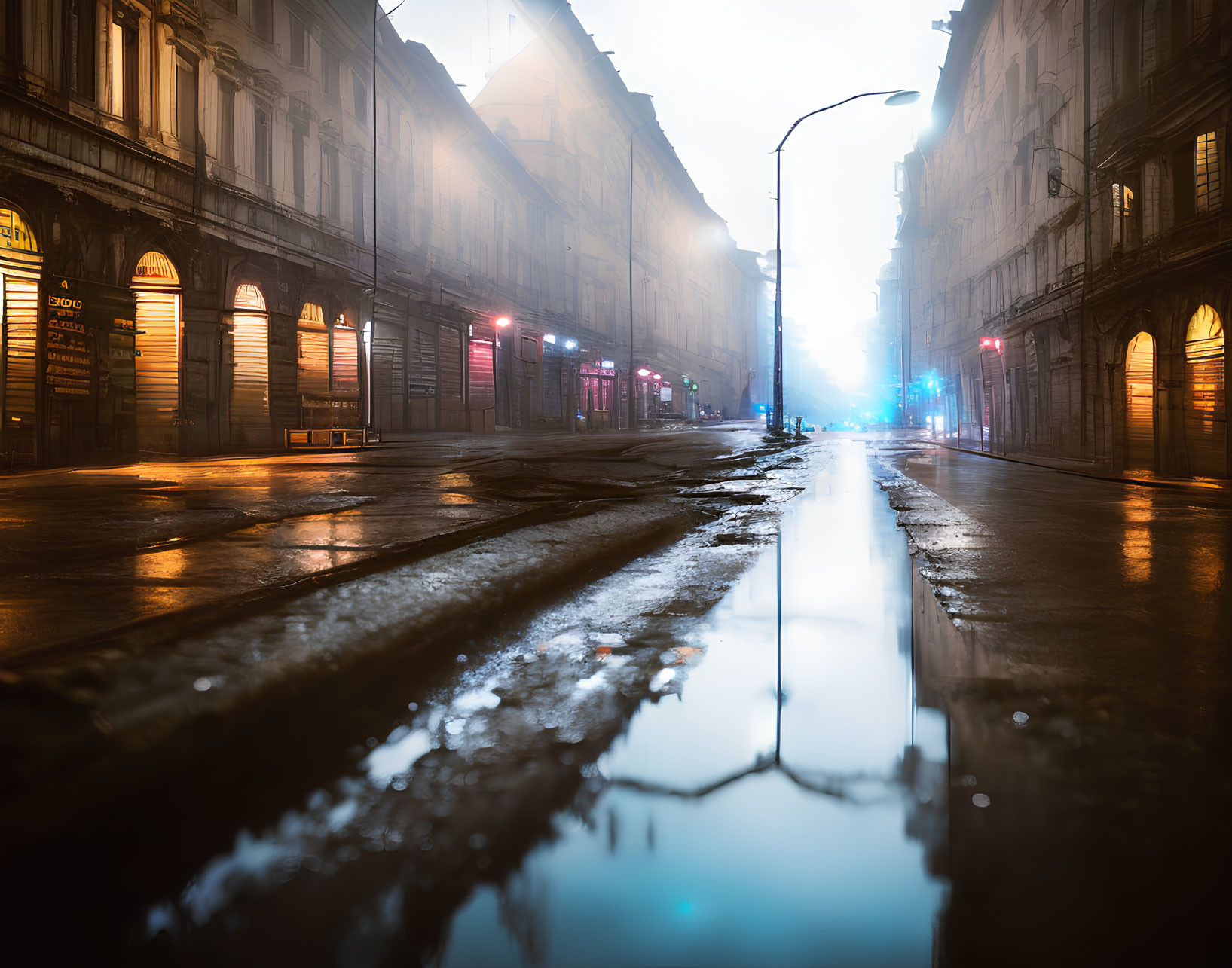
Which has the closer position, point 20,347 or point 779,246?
point 20,347

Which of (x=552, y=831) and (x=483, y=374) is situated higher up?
(x=483, y=374)

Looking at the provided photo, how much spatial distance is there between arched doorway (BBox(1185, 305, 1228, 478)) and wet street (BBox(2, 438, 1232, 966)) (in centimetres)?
1438

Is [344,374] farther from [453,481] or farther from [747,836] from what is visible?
[747,836]

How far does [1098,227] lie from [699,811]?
24.0m

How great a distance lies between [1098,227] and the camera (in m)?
21.2

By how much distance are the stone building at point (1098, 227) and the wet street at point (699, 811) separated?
51.0 ft

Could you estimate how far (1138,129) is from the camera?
17938 mm

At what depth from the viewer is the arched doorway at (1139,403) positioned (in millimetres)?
17781

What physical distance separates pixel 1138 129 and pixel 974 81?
22081 millimetres

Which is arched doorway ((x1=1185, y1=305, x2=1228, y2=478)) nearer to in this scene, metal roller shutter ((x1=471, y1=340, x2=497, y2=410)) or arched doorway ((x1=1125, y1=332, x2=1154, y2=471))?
arched doorway ((x1=1125, y1=332, x2=1154, y2=471))

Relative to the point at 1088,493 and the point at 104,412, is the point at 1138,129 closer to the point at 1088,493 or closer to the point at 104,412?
the point at 1088,493

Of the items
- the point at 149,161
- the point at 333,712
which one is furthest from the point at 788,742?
the point at 149,161

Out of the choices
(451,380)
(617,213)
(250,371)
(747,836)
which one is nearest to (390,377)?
(451,380)

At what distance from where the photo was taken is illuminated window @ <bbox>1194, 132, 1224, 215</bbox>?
15.5 m
